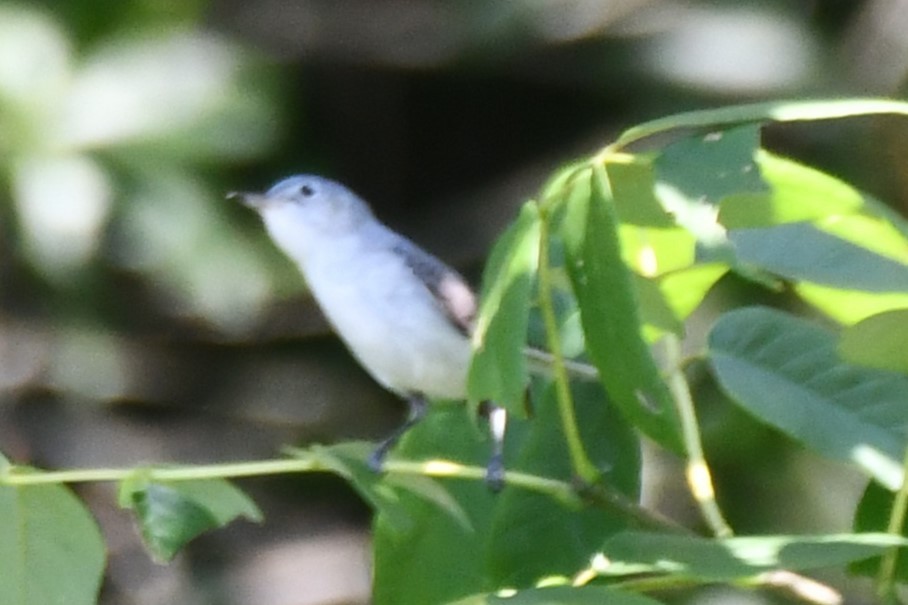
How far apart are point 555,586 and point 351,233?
1.14m

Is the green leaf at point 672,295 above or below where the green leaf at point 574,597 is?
above

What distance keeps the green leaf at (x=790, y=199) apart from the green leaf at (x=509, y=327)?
0.12 m

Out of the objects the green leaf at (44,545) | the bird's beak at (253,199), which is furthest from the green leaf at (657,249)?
Answer: the bird's beak at (253,199)

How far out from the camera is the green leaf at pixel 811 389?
0.83 metres

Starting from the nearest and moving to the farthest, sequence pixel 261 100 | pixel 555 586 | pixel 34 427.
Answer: pixel 555 586, pixel 261 100, pixel 34 427

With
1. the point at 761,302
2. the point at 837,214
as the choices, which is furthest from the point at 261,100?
the point at 837,214

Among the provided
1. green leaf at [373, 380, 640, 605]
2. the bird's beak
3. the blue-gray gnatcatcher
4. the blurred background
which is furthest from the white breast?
the blurred background

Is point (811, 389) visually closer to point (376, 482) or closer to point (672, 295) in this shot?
point (672, 295)

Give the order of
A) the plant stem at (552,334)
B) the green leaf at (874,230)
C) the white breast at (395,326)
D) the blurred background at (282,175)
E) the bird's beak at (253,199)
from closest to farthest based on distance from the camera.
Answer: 1. the plant stem at (552,334)
2. the green leaf at (874,230)
3. the white breast at (395,326)
4. the bird's beak at (253,199)
5. the blurred background at (282,175)

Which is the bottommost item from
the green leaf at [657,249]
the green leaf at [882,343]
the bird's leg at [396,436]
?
the bird's leg at [396,436]

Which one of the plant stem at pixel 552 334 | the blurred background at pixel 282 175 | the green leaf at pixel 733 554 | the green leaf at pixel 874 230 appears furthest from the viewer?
the blurred background at pixel 282 175

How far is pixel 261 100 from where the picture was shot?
100 inches

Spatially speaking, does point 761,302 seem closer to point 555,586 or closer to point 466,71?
point 466,71

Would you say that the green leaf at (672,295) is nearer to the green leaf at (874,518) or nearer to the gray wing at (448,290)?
the green leaf at (874,518)
